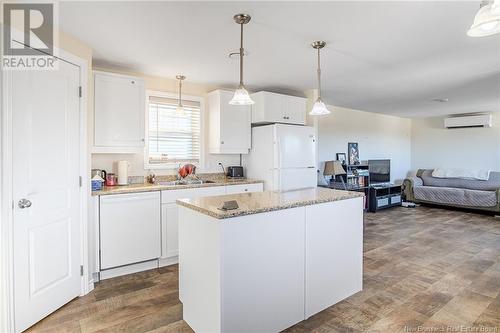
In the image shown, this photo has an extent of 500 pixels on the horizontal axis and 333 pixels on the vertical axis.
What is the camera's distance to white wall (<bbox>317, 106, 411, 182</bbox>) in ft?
20.3

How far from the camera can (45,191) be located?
2297 millimetres

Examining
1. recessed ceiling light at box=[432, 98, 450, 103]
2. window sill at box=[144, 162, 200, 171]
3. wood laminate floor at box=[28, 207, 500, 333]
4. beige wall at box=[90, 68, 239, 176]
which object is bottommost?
wood laminate floor at box=[28, 207, 500, 333]

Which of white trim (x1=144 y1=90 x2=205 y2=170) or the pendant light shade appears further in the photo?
white trim (x1=144 y1=90 x2=205 y2=170)

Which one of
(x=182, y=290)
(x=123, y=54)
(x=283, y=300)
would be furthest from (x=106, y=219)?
(x=283, y=300)

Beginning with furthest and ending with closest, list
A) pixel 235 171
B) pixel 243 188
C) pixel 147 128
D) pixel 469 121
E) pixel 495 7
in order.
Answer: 1. pixel 469 121
2. pixel 235 171
3. pixel 243 188
4. pixel 147 128
5. pixel 495 7

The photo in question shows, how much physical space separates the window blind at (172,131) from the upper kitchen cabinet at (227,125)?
0.23m

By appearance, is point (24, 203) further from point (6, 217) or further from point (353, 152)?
point (353, 152)

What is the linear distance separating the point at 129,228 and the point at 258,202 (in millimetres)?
1680

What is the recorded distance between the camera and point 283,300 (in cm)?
209

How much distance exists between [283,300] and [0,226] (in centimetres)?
202

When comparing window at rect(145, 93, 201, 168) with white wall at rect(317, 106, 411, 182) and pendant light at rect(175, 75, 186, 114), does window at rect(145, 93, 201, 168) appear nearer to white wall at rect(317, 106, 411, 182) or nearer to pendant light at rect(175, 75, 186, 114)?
pendant light at rect(175, 75, 186, 114)

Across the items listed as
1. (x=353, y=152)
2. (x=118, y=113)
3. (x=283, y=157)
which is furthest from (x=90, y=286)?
(x=353, y=152)

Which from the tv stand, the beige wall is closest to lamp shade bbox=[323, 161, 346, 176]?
the tv stand

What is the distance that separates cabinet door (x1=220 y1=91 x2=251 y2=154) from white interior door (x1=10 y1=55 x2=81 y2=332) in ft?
6.16
